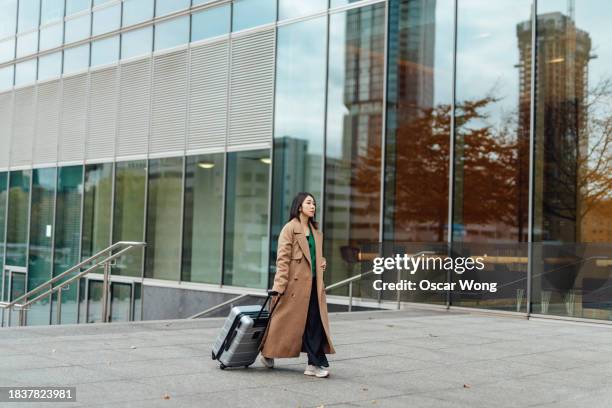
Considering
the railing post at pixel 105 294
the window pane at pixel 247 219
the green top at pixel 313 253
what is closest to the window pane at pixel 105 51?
the window pane at pixel 247 219

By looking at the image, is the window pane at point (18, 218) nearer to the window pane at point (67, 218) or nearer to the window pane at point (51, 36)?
the window pane at point (67, 218)

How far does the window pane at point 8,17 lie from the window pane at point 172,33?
818cm

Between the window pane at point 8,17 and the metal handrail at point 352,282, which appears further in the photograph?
the window pane at point 8,17

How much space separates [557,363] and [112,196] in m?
15.9

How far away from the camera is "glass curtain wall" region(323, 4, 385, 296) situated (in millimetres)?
16484

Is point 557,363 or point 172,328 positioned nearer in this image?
point 557,363

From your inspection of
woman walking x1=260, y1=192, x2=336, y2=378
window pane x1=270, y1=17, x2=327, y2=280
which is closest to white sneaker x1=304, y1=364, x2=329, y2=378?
woman walking x1=260, y1=192, x2=336, y2=378

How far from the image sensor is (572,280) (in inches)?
547

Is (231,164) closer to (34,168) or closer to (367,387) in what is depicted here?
(34,168)

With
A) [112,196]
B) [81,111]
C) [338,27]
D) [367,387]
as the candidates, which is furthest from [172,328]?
[81,111]

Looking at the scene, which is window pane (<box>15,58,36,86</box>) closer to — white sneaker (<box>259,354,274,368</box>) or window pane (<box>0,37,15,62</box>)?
window pane (<box>0,37,15,62</box>)

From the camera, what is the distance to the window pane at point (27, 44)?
25562 mm

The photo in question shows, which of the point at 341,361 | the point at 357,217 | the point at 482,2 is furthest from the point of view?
the point at 357,217

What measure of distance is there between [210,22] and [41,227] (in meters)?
9.28
